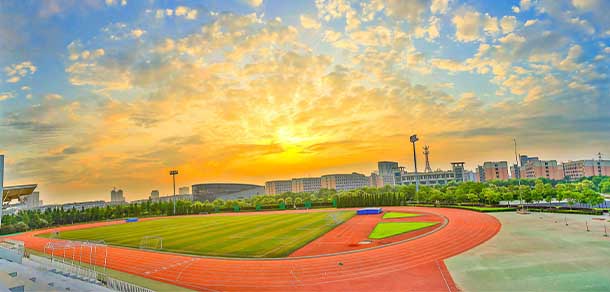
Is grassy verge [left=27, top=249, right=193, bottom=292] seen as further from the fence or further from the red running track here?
the fence

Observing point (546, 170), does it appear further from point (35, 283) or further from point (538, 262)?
point (35, 283)

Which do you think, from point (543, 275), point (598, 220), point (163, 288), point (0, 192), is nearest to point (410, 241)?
point (543, 275)

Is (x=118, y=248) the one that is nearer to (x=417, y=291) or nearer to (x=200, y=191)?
(x=417, y=291)

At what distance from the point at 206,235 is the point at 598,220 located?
1620 inches

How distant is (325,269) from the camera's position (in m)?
20.3

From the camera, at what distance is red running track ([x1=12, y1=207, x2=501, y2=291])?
56.6 ft

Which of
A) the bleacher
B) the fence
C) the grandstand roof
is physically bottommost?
the fence

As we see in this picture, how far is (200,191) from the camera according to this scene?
172m

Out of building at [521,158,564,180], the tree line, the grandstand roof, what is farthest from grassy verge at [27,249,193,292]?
building at [521,158,564,180]

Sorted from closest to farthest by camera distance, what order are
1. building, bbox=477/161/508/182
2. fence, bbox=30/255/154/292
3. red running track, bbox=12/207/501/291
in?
1. fence, bbox=30/255/154/292
2. red running track, bbox=12/207/501/291
3. building, bbox=477/161/508/182

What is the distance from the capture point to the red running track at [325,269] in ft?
56.6

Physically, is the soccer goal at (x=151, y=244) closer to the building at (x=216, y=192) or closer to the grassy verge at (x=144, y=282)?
the grassy verge at (x=144, y=282)

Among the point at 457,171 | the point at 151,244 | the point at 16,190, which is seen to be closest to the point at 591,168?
the point at 457,171

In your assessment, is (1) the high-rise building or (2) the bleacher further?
(1) the high-rise building
